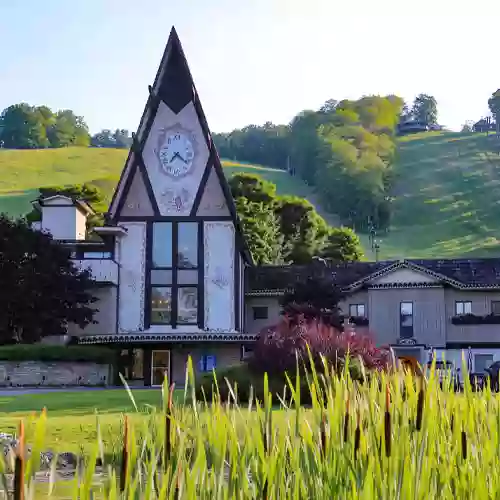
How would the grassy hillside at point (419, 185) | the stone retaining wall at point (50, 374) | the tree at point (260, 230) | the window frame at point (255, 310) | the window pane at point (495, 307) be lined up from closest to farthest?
1. the stone retaining wall at point (50, 374)
2. the window pane at point (495, 307)
3. the window frame at point (255, 310)
4. the tree at point (260, 230)
5. the grassy hillside at point (419, 185)

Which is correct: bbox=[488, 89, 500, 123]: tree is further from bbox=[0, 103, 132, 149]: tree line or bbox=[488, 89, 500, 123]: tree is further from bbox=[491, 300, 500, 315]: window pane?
bbox=[491, 300, 500, 315]: window pane

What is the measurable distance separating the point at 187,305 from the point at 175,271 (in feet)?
5.46

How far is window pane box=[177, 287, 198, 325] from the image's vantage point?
4022cm

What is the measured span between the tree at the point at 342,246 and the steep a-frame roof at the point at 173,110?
23754 mm

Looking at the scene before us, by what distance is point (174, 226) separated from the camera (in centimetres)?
4056

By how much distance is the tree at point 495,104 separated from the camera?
167 metres

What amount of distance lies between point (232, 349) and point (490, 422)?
3584cm

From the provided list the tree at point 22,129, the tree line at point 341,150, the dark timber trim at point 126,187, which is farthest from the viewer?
the tree at point 22,129

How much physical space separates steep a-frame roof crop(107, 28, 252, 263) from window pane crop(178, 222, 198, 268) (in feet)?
2.39

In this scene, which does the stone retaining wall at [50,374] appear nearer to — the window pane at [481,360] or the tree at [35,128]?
the window pane at [481,360]

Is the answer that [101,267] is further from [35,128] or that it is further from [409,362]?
[35,128]

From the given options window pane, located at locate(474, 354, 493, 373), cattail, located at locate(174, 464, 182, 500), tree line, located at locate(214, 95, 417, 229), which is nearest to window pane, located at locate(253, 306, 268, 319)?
window pane, located at locate(474, 354, 493, 373)

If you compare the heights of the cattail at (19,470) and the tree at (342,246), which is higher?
the tree at (342,246)

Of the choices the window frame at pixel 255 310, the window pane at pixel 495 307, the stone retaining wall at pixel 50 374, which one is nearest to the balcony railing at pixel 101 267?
the stone retaining wall at pixel 50 374
